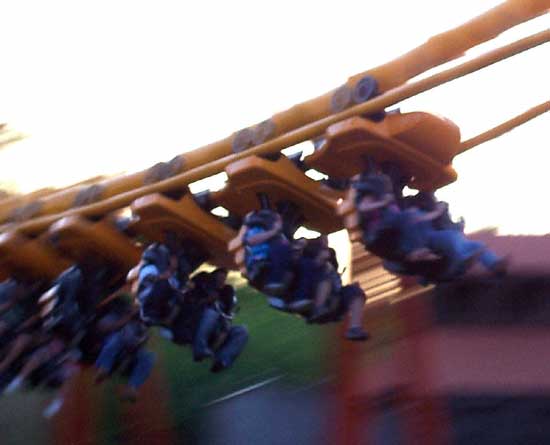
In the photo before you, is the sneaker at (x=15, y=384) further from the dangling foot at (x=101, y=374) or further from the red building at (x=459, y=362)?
the red building at (x=459, y=362)

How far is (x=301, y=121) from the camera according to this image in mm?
2191

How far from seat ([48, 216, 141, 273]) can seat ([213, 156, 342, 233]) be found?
0.27 meters

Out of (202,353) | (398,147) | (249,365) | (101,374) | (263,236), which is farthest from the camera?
(249,365)

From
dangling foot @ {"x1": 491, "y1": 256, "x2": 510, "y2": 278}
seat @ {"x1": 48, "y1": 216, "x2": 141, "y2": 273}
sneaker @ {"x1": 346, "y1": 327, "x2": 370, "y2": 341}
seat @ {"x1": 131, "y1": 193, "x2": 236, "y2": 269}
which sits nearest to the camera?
dangling foot @ {"x1": 491, "y1": 256, "x2": 510, "y2": 278}

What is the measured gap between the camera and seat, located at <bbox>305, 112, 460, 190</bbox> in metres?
2.07

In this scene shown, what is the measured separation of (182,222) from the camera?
7.82 feet

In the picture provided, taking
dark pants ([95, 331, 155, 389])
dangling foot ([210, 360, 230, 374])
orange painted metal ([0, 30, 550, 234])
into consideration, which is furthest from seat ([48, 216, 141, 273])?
dangling foot ([210, 360, 230, 374])

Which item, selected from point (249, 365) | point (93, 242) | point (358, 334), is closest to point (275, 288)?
point (358, 334)

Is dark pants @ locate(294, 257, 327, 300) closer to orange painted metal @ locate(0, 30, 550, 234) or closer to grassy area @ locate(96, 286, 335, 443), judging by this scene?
orange painted metal @ locate(0, 30, 550, 234)

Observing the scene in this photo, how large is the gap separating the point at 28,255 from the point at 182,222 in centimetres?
43

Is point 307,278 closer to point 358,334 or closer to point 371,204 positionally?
point 358,334

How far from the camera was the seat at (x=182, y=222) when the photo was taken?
2.36m

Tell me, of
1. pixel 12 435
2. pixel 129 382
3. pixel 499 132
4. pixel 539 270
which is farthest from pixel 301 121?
pixel 12 435

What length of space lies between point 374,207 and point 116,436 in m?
1.48
